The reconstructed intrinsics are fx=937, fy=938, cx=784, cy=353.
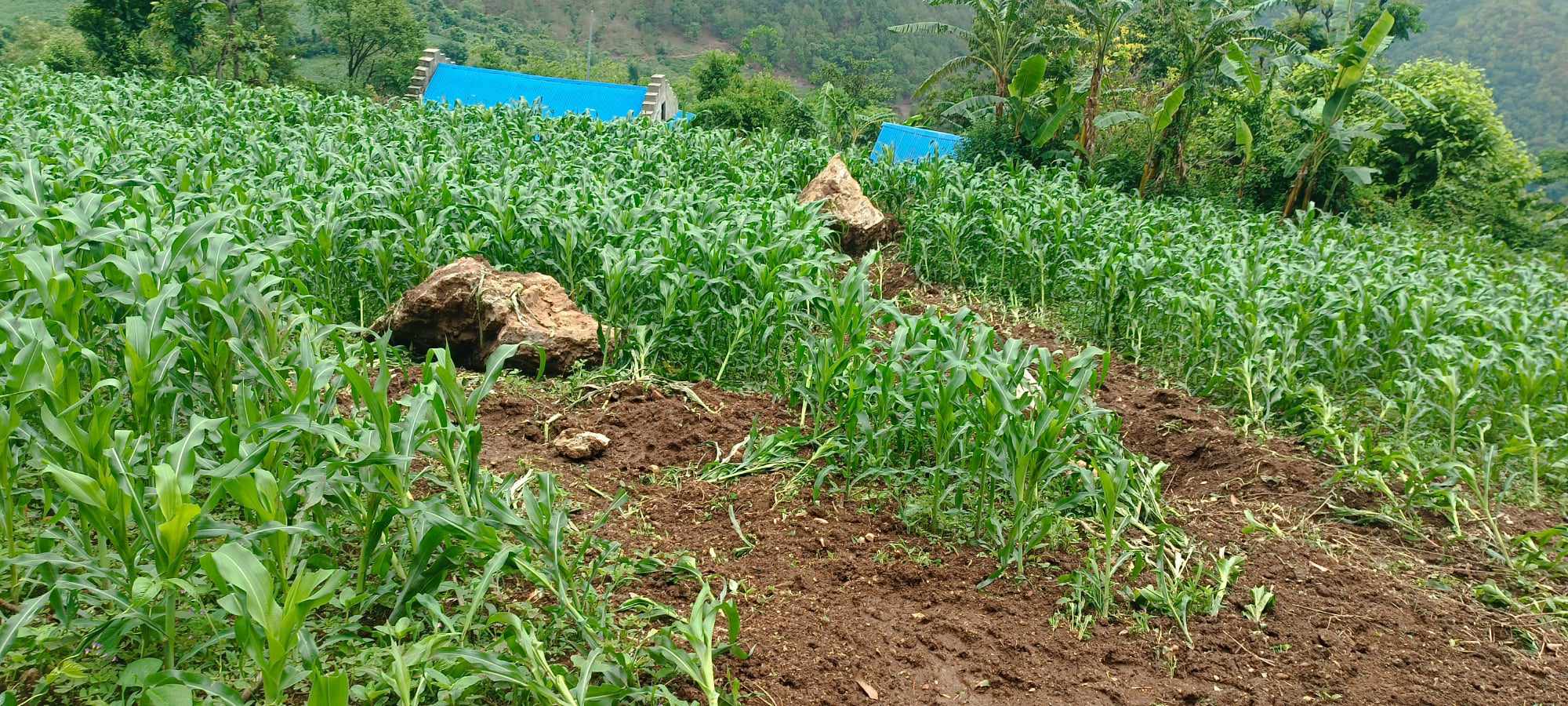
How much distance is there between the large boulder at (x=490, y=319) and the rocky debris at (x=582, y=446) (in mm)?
932

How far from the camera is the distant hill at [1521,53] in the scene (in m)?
52.7

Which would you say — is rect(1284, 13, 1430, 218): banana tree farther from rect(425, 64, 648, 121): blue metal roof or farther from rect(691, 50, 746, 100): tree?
rect(691, 50, 746, 100): tree

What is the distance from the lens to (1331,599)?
3729 mm

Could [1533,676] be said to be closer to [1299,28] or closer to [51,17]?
[1299,28]

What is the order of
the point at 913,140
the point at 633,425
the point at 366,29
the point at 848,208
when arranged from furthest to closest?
1. the point at 366,29
2. the point at 913,140
3. the point at 848,208
4. the point at 633,425

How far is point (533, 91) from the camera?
31.4m

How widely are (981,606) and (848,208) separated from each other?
21.8 ft

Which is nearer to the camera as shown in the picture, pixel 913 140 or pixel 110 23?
pixel 913 140

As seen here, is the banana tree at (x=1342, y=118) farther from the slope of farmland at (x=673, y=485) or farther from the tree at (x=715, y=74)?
the tree at (x=715, y=74)

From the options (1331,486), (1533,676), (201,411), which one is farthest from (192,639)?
(1331,486)

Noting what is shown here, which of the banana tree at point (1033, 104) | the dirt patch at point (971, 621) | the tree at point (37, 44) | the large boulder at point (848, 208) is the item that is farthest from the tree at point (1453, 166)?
the tree at point (37, 44)

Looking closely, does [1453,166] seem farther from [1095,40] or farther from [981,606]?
[981,606]

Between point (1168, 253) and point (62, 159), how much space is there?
8669 mm

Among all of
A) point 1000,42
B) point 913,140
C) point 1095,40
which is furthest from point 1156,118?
point 913,140
